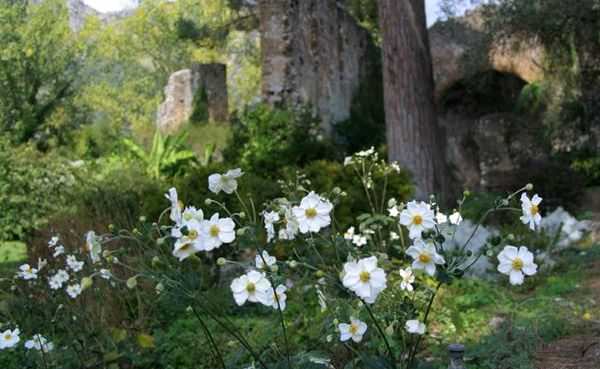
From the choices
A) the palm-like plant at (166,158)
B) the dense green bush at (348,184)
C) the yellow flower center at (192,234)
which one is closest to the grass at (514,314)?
the yellow flower center at (192,234)

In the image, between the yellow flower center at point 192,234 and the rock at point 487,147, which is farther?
the rock at point 487,147

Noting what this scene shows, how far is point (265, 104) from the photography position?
12.5m

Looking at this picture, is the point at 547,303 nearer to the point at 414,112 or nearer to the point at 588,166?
the point at 414,112

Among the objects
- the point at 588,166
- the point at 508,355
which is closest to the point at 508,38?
the point at 588,166

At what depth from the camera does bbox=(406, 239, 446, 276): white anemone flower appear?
1769 mm

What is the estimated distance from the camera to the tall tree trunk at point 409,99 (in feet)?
28.1

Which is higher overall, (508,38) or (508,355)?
(508,38)

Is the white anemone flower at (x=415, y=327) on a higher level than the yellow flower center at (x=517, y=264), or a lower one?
lower

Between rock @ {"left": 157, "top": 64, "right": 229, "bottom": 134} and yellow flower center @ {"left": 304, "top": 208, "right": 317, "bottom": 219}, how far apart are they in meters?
17.4

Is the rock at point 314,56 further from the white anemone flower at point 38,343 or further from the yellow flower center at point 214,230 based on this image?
the yellow flower center at point 214,230

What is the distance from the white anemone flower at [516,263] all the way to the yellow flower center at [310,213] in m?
0.47

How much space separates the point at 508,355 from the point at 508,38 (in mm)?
11738

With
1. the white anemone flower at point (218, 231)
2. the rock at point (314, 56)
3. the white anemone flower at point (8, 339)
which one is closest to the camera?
the white anemone flower at point (218, 231)

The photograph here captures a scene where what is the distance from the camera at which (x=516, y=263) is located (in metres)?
1.82
